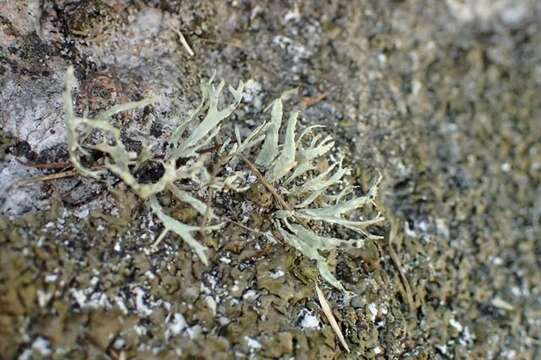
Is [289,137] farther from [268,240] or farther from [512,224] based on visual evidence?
[512,224]

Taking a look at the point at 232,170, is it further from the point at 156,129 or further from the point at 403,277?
the point at 403,277

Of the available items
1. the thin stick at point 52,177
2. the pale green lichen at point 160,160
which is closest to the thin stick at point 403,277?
the pale green lichen at point 160,160

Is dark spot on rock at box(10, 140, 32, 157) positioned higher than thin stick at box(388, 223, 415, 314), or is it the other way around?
dark spot on rock at box(10, 140, 32, 157)

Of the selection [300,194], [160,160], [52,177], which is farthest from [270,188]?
[52,177]

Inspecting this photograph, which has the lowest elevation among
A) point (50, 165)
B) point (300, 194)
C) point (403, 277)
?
point (403, 277)

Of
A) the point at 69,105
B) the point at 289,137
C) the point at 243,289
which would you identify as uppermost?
the point at 69,105

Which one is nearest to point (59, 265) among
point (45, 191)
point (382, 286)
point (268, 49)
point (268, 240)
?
point (45, 191)

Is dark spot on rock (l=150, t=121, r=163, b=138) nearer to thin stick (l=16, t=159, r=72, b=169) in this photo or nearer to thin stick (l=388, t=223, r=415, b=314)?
thin stick (l=16, t=159, r=72, b=169)

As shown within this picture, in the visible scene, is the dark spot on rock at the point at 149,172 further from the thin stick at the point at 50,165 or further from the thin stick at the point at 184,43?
the thin stick at the point at 184,43

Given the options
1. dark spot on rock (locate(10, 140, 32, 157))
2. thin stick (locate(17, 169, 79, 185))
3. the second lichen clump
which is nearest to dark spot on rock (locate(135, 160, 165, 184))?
the second lichen clump
